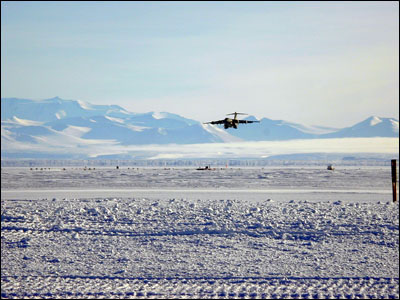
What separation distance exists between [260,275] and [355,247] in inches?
201

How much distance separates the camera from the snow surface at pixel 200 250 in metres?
12.8

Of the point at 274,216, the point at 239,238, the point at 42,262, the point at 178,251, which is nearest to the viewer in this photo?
the point at 42,262

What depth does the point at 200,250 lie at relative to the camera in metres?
17.0

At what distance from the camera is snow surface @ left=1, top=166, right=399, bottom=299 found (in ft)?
41.9

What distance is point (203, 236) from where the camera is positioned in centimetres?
1908

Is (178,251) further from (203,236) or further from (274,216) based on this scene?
(274,216)

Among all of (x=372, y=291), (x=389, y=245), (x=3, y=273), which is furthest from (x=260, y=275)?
(x=3, y=273)

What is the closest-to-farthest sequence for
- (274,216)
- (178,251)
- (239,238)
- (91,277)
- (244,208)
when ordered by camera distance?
1. (91,277)
2. (178,251)
3. (239,238)
4. (274,216)
5. (244,208)

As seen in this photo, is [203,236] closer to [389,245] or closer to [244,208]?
[244,208]

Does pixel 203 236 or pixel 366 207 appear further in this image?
pixel 366 207

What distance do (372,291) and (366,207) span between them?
42.3 ft

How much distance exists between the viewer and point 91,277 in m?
13.8

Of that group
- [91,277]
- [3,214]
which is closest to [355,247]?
[91,277]

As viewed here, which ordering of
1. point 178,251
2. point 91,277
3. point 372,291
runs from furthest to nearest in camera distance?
point 178,251 → point 91,277 → point 372,291
